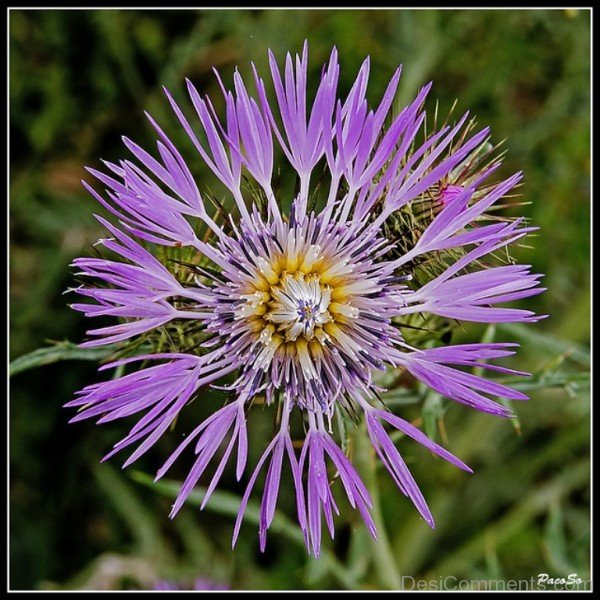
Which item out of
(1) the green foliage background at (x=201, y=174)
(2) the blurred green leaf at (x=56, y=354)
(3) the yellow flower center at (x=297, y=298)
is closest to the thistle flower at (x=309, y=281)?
(3) the yellow flower center at (x=297, y=298)

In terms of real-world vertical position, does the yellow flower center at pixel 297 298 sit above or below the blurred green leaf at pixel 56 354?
above

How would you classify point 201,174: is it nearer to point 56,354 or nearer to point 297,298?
point 56,354

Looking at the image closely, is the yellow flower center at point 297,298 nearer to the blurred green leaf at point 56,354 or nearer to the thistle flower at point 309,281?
the thistle flower at point 309,281

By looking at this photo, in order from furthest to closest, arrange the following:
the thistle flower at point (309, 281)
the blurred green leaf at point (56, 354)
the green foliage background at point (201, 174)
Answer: the green foliage background at point (201, 174)
the blurred green leaf at point (56, 354)
the thistle flower at point (309, 281)

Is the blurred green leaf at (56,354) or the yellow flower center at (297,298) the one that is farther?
the blurred green leaf at (56,354)

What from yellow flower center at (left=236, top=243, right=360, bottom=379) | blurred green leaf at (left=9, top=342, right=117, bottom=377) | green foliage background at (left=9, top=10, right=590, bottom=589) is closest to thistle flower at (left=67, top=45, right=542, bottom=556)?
yellow flower center at (left=236, top=243, right=360, bottom=379)
